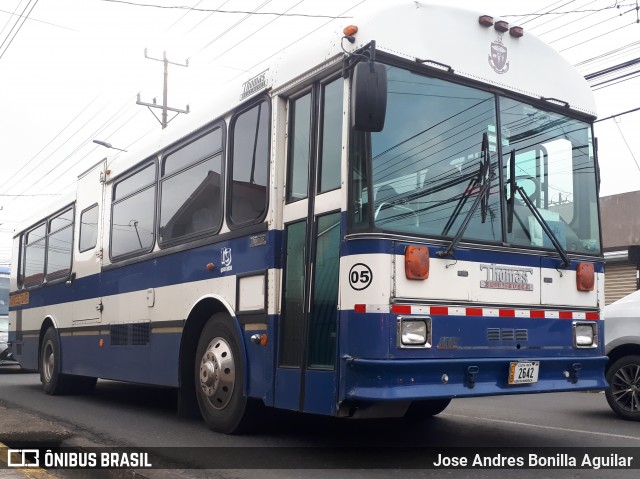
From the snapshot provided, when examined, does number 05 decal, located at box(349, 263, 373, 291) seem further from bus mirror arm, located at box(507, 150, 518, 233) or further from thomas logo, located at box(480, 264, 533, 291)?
bus mirror arm, located at box(507, 150, 518, 233)

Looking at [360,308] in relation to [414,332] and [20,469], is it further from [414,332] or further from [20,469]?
[20,469]

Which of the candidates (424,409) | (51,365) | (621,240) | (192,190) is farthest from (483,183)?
(621,240)

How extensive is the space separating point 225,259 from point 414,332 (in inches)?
87.1

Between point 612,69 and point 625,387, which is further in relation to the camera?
point 612,69

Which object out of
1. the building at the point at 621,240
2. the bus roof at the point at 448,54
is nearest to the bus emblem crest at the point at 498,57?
the bus roof at the point at 448,54

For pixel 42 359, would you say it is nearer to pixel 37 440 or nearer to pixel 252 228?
pixel 37 440

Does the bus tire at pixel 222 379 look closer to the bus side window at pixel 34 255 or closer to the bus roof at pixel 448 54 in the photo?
the bus roof at pixel 448 54

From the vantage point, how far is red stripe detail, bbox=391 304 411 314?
5375mm

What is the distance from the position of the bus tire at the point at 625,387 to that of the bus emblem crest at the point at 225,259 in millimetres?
4783

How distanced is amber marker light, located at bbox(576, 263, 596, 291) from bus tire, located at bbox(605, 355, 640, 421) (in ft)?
8.99

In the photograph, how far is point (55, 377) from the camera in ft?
38.1

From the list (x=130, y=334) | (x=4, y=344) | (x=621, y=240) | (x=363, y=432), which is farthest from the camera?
(x=621, y=240)

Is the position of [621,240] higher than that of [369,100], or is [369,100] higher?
[621,240]

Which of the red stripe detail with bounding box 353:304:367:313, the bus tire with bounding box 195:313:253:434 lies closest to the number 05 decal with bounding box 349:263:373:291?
the red stripe detail with bounding box 353:304:367:313
